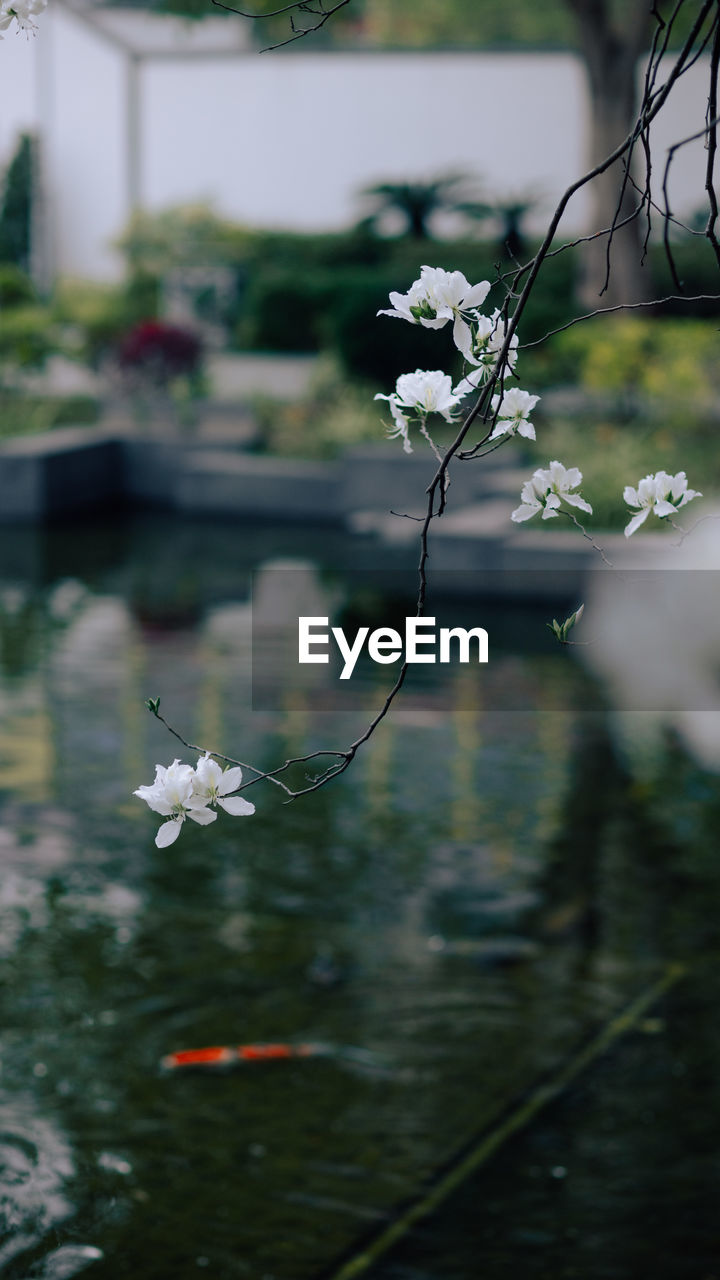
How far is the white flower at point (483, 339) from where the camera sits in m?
2.33

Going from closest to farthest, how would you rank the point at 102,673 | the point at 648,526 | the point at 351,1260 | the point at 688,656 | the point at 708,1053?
the point at 351,1260 < the point at 708,1053 < the point at 102,673 < the point at 688,656 < the point at 648,526

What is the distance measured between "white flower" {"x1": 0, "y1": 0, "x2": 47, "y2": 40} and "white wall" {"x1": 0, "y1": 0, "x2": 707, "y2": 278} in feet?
87.8

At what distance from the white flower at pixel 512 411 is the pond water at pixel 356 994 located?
2.65 metres

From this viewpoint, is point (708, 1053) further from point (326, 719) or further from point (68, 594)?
point (68, 594)

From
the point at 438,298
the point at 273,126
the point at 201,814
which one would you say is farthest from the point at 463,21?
the point at 201,814

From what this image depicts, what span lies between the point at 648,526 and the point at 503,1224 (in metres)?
9.44

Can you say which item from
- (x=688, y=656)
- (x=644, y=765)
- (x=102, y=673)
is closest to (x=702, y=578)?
(x=688, y=656)

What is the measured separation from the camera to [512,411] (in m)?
2.44

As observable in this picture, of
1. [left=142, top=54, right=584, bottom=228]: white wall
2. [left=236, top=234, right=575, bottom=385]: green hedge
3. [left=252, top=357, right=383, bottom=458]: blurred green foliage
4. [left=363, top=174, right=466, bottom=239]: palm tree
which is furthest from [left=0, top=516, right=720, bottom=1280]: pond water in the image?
[left=142, top=54, right=584, bottom=228]: white wall

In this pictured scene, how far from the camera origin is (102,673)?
35.7 feet

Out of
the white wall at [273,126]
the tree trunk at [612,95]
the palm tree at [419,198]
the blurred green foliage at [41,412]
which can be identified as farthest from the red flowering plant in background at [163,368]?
the white wall at [273,126]

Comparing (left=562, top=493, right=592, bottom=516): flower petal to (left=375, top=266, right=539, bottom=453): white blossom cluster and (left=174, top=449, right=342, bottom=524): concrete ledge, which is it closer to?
(left=375, top=266, right=539, bottom=453): white blossom cluster

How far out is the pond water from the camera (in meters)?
4.57

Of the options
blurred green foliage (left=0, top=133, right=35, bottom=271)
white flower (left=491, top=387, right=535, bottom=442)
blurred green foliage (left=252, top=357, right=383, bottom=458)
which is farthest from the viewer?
blurred green foliage (left=0, top=133, right=35, bottom=271)
